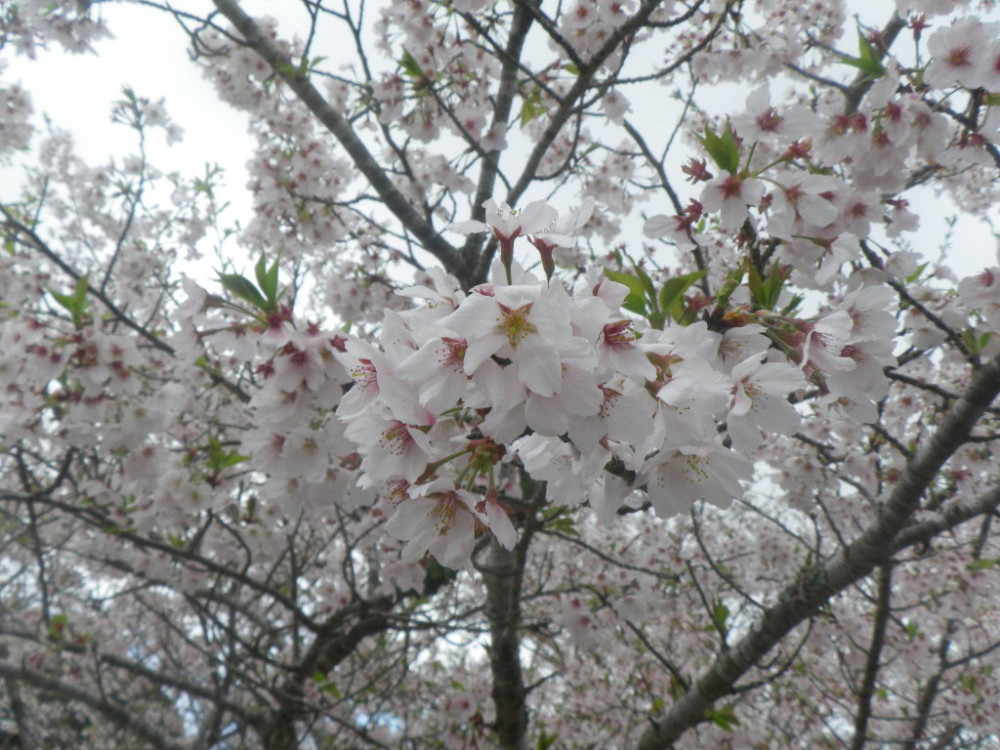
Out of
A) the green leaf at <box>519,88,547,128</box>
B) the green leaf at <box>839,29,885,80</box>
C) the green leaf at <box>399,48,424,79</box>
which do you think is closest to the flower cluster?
the green leaf at <box>839,29,885,80</box>

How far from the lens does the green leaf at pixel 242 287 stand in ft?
6.37

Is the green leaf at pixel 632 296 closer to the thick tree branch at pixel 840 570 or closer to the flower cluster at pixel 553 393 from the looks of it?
the flower cluster at pixel 553 393

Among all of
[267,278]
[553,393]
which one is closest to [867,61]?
[553,393]

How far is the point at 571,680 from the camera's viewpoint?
669 centimetres

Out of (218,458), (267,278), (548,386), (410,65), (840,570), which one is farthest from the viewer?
(410,65)

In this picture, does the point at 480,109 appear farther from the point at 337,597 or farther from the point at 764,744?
the point at 764,744

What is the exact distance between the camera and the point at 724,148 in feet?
5.18

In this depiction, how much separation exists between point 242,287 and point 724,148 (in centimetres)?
156

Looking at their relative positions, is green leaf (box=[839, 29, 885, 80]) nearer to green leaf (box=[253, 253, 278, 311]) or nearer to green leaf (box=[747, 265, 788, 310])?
green leaf (box=[747, 265, 788, 310])

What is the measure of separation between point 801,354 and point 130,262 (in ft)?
24.2

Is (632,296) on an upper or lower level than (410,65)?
lower

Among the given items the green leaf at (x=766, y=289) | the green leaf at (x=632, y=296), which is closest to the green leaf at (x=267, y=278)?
the green leaf at (x=632, y=296)

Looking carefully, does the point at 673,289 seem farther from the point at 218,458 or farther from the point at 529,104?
the point at 529,104

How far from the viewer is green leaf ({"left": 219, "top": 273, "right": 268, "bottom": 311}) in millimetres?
1941
